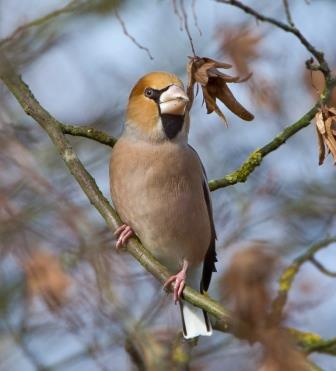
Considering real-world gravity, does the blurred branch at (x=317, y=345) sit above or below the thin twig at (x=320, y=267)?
below

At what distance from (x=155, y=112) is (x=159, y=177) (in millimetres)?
341

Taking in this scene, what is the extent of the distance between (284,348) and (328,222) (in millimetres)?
3931

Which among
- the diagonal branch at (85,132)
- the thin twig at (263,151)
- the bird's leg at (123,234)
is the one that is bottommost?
the bird's leg at (123,234)

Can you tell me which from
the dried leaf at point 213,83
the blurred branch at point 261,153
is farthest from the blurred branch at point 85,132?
the dried leaf at point 213,83

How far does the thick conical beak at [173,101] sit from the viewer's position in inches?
157

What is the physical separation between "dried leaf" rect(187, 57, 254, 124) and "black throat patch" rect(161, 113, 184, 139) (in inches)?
41.4

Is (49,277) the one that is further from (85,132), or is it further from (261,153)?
(261,153)

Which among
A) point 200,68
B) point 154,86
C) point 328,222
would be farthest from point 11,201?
point 328,222

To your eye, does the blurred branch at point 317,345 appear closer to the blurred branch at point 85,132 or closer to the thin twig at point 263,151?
the thin twig at point 263,151

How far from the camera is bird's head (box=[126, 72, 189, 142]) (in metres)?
4.16

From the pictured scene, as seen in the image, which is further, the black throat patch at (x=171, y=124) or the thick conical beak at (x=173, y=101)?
the black throat patch at (x=171, y=124)

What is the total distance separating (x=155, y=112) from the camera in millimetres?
4301

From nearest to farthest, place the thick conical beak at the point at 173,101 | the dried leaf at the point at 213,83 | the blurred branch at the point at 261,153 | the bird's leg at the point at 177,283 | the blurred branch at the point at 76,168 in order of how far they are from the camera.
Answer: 1. the dried leaf at the point at 213,83
2. the blurred branch at the point at 76,168
3. the blurred branch at the point at 261,153
4. the bird's leg at the point at 177,283
5. the thick conical beak at the point at 173,101

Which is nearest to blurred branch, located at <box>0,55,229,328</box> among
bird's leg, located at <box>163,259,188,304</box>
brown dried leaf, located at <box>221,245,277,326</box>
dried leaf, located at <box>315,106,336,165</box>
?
bird's leg, located at <box>163,259,188,304</box>
